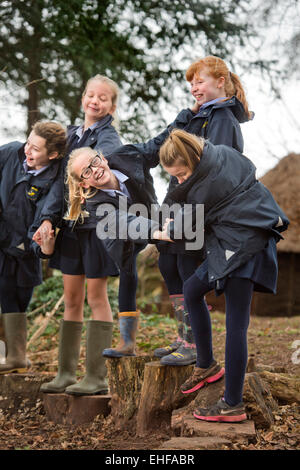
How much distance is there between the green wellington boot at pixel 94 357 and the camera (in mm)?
3867

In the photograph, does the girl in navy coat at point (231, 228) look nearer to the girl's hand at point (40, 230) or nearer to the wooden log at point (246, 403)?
the wooden log at point (246, 403)

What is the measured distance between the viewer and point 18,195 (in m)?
4.23

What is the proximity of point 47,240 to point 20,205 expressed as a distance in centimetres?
64

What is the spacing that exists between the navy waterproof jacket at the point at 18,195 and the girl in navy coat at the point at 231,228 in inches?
53.5

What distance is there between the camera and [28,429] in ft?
13.1

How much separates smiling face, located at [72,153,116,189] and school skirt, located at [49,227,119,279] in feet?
1.47

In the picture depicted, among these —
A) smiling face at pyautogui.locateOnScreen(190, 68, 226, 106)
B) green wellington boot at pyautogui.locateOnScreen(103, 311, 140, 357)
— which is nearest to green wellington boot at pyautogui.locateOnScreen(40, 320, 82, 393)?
green wellington boot at pyautogui.locateOnScreen(103, 311, 140, 357)

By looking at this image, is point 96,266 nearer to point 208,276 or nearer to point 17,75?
point 208,276

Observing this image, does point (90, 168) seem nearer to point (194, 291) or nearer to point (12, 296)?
point (194, 291)

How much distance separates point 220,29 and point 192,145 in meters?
5.15

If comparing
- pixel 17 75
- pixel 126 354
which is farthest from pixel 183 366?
pixel 17 75

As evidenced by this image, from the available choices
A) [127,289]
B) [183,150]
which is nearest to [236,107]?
[183,150]

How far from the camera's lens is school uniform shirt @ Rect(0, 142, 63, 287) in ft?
13.3

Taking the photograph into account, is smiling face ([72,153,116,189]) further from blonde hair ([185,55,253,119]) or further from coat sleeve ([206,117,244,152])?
blonde hair ([185,55,253,119])
